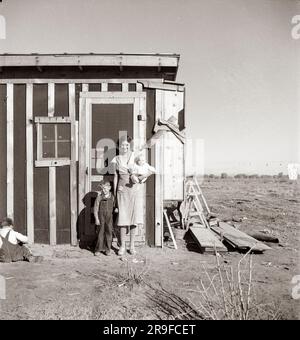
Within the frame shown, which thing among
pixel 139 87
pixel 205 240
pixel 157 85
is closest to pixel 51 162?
pixel 139 87

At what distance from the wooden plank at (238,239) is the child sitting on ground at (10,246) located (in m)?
4.04

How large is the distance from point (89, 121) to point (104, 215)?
2036 mm

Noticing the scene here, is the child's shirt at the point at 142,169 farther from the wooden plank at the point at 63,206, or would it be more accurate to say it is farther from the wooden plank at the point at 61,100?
the wooden plank at the point at 61,100

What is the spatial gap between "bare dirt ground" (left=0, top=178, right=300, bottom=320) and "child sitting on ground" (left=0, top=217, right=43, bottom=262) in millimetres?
163

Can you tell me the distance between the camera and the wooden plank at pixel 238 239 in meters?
6.86

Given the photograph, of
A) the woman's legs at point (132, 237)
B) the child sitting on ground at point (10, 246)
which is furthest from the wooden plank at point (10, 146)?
the woman's legs at point (132, 237)

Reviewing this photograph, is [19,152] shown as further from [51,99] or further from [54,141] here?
[51,99]

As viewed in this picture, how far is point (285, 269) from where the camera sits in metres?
5.83

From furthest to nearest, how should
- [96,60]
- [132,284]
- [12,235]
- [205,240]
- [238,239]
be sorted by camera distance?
[238,239] < [205,240] < [96,60] < [12,235] < [132,284]

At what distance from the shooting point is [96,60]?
671 centimetres

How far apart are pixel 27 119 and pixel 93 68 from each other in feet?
5.81

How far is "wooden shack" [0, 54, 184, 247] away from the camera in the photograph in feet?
22.7

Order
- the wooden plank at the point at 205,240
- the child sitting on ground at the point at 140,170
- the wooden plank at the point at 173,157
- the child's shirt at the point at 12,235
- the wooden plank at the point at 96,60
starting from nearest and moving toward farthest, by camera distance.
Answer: the child's shirt at the point at 12,235 → the child sitting on ground at the point at 140,170 → the wooden plank at the point at 96,60 → the wooden plank at the point at 205,240 → the wooden plank at the point at 173,157
